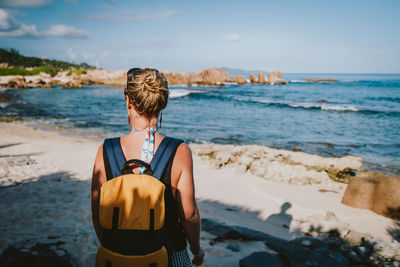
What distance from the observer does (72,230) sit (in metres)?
4.05

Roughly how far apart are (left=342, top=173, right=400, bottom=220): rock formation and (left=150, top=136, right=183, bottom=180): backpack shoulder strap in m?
6.24

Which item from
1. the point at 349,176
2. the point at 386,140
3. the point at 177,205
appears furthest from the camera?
the point at 386,140

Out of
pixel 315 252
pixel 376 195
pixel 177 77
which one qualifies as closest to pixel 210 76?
pixel 177 77

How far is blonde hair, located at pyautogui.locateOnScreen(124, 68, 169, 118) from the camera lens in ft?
5.13

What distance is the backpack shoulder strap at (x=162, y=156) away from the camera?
1.56 m

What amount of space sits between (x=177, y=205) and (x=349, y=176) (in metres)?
7.98

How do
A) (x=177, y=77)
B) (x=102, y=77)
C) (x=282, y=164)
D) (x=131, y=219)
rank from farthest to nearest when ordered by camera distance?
1. (x=177, y=77)
2. (x=102, y=77)
3. (x=282, y=164)
4. (x=131, y=219)

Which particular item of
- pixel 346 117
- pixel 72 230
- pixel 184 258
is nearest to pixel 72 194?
pixel 72 230

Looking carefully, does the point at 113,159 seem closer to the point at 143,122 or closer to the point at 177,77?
the point at 143,122

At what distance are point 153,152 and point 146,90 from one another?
38cm

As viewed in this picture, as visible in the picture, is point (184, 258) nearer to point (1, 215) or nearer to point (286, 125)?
point (1, 215)

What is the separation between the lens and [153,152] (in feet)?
5.33

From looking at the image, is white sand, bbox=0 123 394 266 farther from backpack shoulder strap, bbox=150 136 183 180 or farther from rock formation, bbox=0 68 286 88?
rock formation, bbox=0 68 286 88


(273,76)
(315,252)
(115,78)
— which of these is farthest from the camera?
(273,76)
